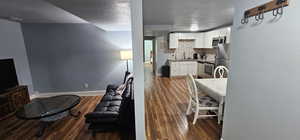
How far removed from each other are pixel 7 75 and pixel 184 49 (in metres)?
6.48

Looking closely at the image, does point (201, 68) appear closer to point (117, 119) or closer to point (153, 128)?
point (153, 128)

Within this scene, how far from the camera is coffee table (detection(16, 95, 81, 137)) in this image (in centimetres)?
221

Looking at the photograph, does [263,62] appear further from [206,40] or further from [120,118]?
[206,40]

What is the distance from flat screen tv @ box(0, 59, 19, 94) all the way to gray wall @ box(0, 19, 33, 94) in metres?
0.23

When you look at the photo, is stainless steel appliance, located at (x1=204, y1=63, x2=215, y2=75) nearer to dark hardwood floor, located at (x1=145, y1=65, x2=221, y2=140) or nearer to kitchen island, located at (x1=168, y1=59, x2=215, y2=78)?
kitchen island, located at (x1=168, y1=59, x2=215, y2=78)

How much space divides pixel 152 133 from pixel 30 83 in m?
4.20

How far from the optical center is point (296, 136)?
2.94ft

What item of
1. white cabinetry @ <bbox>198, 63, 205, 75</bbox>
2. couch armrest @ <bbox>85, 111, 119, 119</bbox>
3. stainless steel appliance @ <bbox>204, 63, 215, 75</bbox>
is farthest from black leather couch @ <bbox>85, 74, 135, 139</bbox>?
white cabinetry @ <bbox>198, 63, 205, 75</bbox>

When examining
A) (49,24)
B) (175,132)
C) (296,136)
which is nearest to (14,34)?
(49,24)

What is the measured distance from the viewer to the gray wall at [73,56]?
12.4 feet

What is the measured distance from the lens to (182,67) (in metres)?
6.12

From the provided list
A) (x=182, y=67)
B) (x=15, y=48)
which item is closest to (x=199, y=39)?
(x=182, y=67)

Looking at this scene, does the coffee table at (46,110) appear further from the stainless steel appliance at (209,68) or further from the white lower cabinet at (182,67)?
the stainless steel appliance at (209,68)

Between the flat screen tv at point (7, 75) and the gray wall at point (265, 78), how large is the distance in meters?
4.71
